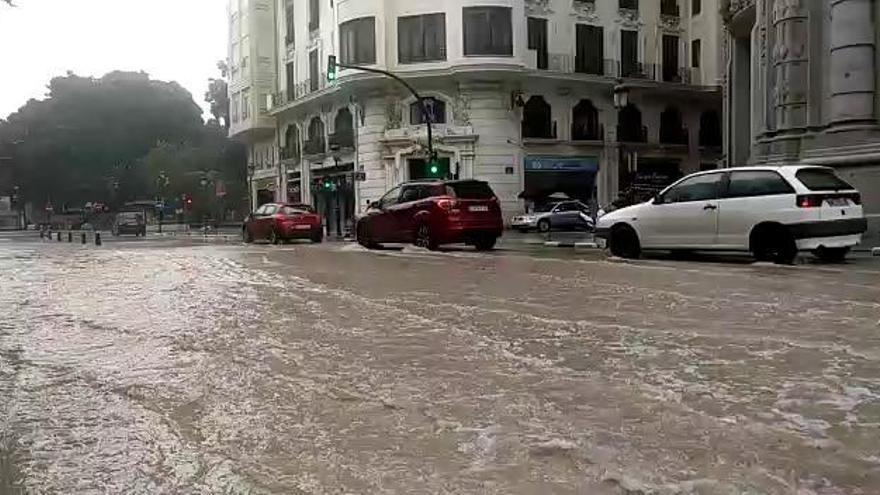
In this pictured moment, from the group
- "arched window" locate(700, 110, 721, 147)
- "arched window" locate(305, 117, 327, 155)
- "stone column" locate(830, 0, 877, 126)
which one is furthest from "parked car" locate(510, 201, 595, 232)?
"stone column" locate(830, 0, 877, 126)

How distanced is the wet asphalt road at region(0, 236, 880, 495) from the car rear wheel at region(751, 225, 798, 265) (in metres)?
3.11

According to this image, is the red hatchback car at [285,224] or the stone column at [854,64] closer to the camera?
the stone column at [854,64]

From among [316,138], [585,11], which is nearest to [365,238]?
[585,11]

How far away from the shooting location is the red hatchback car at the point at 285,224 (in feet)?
95.7

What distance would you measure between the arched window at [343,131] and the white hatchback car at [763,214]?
27.4 meters

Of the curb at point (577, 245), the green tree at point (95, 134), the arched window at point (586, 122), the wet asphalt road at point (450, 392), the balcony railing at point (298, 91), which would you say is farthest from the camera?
the green tree at point (95, 134)

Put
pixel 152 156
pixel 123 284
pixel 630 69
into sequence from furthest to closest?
pixel 152 156
pixel 630 69
pixel 123 284

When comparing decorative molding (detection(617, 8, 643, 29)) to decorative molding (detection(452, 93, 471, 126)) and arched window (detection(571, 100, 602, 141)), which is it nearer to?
arched window (detection(571, 100, 602, 141))

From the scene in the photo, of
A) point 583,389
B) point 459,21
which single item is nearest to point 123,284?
point 583,389

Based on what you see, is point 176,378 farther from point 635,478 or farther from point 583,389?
point 635,478

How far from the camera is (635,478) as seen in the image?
3885mm

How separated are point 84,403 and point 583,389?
118 inches

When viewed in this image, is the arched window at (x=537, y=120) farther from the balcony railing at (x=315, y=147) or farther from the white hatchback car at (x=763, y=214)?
the white hatchback car at (x=763, y=214)

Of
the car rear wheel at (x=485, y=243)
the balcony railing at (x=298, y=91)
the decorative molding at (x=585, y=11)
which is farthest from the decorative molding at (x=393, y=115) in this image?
the car rear wheel at (x=485, y=243)
